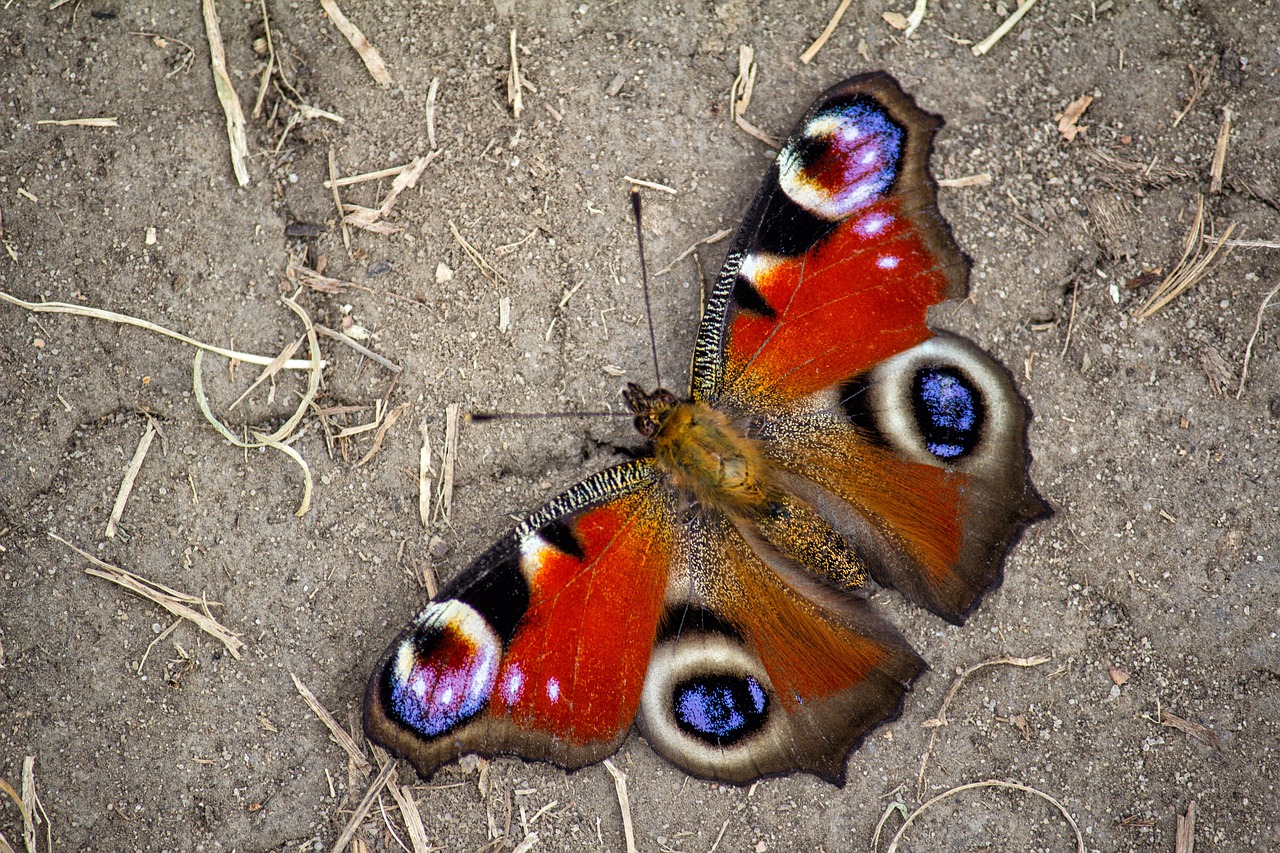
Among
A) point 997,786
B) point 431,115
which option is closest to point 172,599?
point 431,115

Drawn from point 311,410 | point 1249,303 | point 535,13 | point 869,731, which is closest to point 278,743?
point 311,410

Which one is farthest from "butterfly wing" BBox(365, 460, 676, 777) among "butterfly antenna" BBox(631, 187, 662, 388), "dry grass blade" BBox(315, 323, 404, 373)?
"dry grass blade" BBox(315, 323, 404, 373)

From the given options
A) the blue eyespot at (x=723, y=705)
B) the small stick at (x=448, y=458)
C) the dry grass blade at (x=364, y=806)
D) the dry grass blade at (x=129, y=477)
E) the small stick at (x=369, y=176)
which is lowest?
the dry grass blade at (x=364, y=806)

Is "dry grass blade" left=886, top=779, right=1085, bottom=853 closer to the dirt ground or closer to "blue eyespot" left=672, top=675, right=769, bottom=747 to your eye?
the dirt ground

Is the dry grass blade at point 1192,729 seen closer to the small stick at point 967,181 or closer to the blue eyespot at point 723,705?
the blue eyespot at point 723,705

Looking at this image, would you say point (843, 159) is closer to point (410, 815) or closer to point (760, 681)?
point (760, 681)

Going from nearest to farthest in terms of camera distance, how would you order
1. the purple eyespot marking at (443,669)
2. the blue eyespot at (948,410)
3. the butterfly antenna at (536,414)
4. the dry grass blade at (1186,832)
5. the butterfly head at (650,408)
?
the purple eyespot marking at (443,669), the blue eyespot at (948,410), the butterfly head at (650,408), the butterfly antenna at (536,414), the dry grass blade at (1186,832)

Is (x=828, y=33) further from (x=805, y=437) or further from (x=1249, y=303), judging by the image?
(x=1249, y=303)

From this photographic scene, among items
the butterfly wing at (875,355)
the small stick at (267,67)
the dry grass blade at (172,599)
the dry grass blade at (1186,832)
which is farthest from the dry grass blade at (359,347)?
the dry grass blade at (1186,832)
